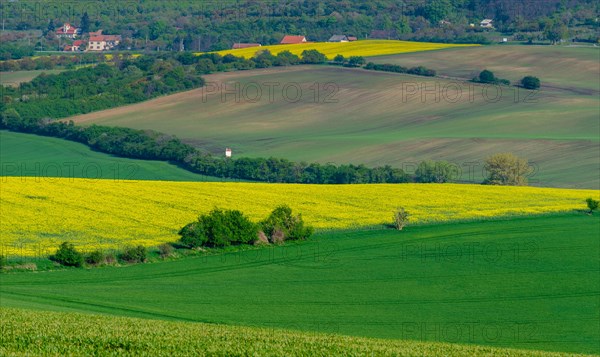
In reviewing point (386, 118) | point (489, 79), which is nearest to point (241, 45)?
point (489, 79)

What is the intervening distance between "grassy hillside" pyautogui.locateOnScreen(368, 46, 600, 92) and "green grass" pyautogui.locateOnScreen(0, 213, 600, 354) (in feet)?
204

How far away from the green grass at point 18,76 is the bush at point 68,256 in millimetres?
85632

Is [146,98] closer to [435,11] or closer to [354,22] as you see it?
[354,22]

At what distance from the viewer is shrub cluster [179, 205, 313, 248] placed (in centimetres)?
5281

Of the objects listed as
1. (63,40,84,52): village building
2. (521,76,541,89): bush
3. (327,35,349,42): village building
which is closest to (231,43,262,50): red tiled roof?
(327,35,349,42): village building

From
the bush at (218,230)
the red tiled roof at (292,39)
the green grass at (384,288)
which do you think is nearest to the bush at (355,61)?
the red tiled roof at (292,39)

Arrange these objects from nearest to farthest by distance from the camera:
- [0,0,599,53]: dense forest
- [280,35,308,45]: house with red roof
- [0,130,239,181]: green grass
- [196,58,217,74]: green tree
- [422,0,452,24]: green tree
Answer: [0,130,239,181]: green grass → [196,58,217,74]: green tree → [280,35,308,45]: house with red roof → [0,0,599,53]: dense forest → [422,0,452,24]: green tree

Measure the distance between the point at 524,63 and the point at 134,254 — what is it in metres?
82.6

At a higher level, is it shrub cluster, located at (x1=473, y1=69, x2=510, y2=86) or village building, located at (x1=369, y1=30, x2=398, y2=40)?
village building, located at (x1=369, y1=30, x2=398, y2=40)

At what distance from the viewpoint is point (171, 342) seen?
2838 cm

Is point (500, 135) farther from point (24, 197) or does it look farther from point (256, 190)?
point (24, 197)

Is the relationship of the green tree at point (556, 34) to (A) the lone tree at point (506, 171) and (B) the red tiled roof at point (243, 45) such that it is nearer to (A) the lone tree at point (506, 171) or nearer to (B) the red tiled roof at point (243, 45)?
(B) the red tiled roof at point (243, 45)

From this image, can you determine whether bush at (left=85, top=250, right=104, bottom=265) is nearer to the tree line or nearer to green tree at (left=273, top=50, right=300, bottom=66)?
the tree line

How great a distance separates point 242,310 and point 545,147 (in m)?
51.4
